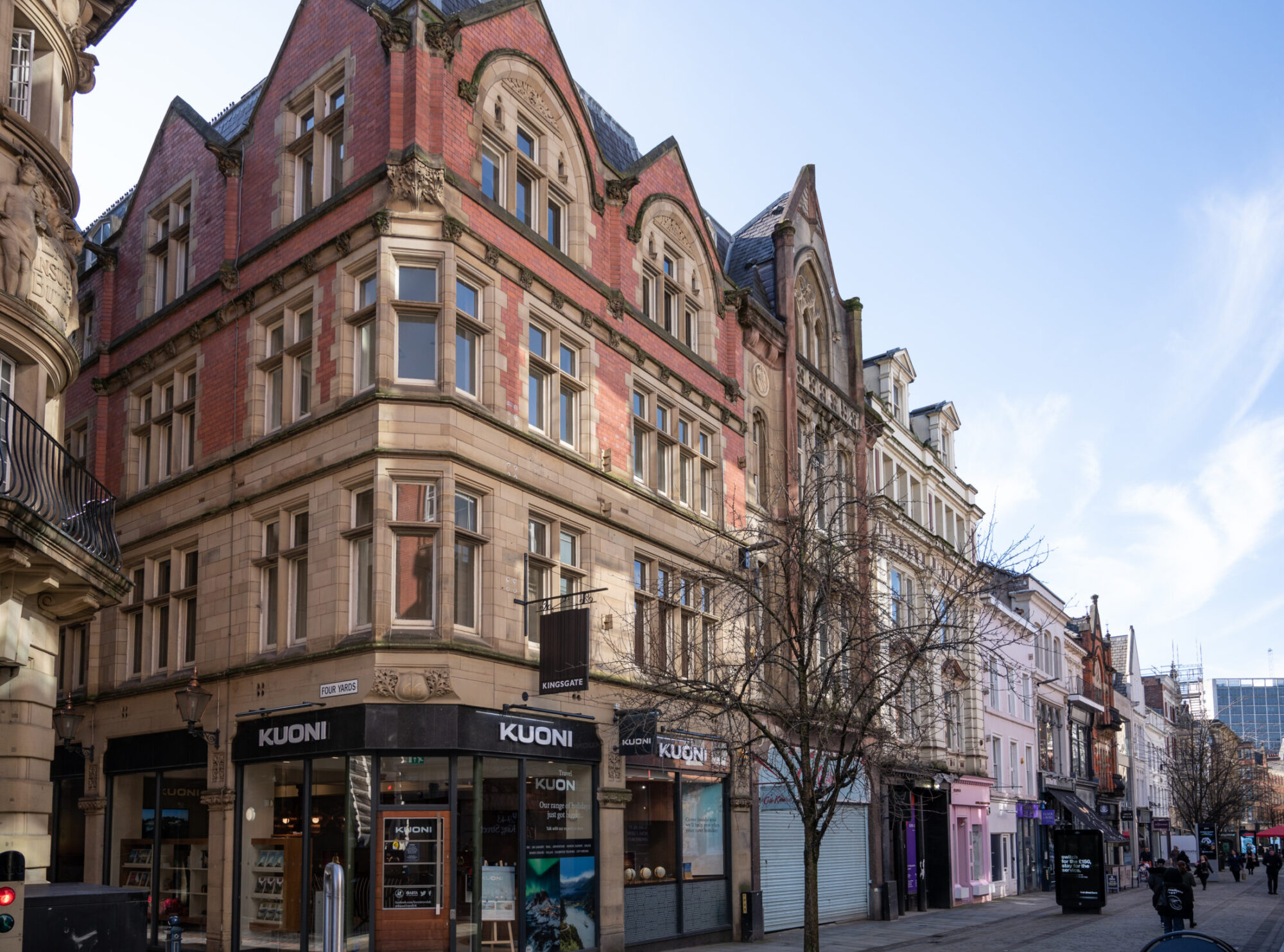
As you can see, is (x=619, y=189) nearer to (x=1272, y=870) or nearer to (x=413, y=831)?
(x=413, y=831)

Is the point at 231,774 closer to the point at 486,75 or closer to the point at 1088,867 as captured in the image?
the point at 486,75

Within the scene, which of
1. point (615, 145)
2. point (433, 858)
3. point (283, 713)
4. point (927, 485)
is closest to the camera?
point (433, 858)

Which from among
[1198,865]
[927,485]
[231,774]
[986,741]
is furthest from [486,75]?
[1198,865]

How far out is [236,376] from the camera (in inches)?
912

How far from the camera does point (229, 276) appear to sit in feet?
77.2

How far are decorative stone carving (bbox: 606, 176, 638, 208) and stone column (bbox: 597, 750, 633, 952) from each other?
1139cm

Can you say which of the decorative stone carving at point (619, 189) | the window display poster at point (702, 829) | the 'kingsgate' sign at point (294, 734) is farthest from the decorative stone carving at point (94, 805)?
the decorative stone carving at point (619, 189)

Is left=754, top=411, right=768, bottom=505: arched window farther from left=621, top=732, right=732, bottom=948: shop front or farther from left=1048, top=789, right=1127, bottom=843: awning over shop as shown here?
left=1048, top=789, right=1127, bottom=843: awning over shop

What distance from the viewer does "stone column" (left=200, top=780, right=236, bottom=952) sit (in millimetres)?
20516

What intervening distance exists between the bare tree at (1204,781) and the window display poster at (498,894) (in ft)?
207

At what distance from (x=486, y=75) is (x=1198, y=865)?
4802 centimetres

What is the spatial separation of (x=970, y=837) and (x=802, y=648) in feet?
→ 87.8

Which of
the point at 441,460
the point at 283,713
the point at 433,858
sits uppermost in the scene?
the point at 441,460

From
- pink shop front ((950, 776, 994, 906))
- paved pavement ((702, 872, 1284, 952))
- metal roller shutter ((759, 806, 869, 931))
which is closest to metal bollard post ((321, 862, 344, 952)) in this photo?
paved pavement ((702, 872, 1284, 952))
